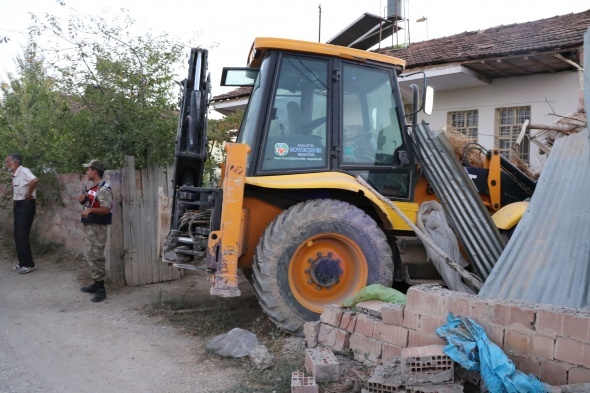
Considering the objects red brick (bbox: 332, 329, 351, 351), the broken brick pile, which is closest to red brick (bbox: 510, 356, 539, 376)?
the broken brick pile

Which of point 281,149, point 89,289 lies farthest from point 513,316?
point 89,289

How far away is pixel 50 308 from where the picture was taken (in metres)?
5.94

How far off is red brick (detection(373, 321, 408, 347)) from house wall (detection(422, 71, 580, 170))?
21.7 ft

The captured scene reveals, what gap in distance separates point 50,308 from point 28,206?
245cm

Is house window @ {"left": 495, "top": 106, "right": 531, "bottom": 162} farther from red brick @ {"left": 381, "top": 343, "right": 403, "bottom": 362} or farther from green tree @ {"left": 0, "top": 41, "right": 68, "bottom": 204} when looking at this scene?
green tree @ {"left": 0, "top": 41, "right": 68, "bottom": 204}

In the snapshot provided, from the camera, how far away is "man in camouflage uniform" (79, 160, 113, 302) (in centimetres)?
620

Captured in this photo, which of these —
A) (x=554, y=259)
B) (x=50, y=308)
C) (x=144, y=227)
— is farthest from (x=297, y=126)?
(x=50, y=308)

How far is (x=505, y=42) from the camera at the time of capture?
391 inches

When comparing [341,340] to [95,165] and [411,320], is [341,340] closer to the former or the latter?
[411,320]

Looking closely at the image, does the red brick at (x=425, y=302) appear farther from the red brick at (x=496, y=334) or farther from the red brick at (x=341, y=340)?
the red brick at (x=341, y=340)

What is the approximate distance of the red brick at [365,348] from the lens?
3.69 m

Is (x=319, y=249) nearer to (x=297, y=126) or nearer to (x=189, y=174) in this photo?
(x=297, y=126)

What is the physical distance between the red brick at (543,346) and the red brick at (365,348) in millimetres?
1071

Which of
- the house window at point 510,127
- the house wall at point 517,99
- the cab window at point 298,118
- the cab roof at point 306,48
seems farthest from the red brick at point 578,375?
the house window at point 510,127
